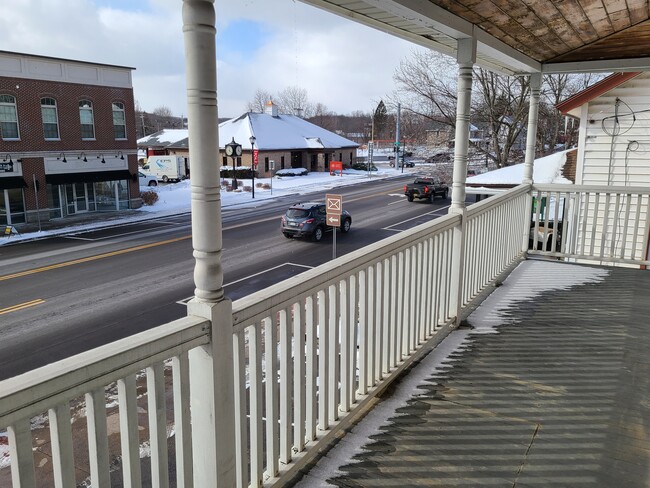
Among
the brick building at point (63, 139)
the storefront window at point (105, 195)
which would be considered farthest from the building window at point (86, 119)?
the storefront window at point (105, 195)

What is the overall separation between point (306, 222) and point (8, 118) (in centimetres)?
1362

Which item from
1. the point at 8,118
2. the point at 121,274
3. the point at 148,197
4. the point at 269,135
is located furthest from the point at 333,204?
the point at 269,135

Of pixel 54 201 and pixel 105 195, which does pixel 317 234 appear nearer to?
pixel 54 201

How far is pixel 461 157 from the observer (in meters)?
4.41

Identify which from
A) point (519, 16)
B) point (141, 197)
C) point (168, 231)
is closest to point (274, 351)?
point (519, 16)

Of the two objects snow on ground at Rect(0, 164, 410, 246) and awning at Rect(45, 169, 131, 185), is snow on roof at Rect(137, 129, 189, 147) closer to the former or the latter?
snow on ground at Rect(0, 164, 410, 246)

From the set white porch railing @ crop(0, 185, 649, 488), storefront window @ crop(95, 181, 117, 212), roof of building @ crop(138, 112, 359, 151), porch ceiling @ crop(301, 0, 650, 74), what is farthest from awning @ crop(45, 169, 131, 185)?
porch ceiling @ crop(301, 0, 650, 74)

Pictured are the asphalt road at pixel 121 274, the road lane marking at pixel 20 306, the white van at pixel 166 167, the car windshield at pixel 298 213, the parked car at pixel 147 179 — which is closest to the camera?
the asphalt road at pixel 121 274

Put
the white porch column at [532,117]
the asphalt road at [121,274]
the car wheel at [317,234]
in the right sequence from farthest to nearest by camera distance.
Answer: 1. the car wheel at [317,234]
2. the asphalt road at [121,274]
3. the white porch column at [532,117]

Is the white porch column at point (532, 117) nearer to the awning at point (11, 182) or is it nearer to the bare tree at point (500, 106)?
the bare tree at point (500, 106)

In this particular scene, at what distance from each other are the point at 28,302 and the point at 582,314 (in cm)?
1119

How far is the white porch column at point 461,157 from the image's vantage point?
4.18 metres

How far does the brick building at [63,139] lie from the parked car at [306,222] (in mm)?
11763

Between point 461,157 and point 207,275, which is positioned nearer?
point 207,275
